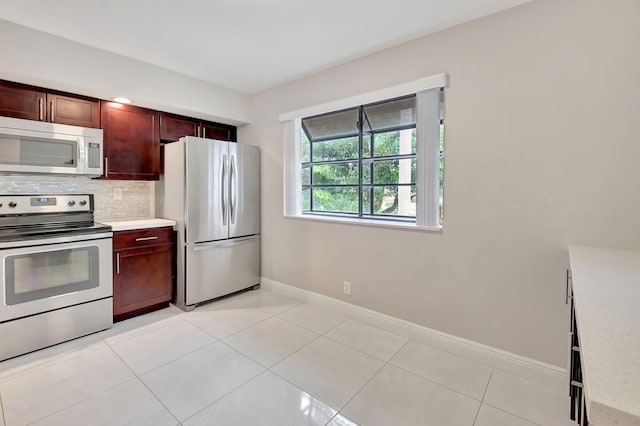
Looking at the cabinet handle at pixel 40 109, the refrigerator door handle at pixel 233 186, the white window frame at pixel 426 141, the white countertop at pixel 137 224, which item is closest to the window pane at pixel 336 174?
the white window frame at pixel 426 141

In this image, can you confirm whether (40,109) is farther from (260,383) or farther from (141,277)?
(260,383)

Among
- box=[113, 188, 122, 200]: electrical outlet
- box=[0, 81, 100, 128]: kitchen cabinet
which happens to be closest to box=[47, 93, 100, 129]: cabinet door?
box=[0, 81, 100, 128]: kitchen cabinet

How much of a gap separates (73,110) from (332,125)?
245cm

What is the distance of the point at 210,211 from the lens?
3.21 metres

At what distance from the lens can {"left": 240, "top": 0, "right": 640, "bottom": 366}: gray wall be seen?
5.66ft

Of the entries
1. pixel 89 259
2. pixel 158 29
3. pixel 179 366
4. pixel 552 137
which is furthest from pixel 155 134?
pixel 552 137

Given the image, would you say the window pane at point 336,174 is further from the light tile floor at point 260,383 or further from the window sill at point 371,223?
the light tile floor at point 260,383

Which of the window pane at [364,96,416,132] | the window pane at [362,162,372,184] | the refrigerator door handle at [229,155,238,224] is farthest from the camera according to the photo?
the refrigerator door handle at [229,155,238,224]

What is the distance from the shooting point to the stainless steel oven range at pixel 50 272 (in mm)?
2201

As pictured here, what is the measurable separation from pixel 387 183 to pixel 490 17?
4.75 feet

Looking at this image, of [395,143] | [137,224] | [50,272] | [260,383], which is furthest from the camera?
[137,224]

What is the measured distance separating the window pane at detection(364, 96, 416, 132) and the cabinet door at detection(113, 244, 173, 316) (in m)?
2.48

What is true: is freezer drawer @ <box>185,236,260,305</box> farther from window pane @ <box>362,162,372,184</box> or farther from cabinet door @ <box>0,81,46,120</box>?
cabinet door @ <box>0,81,46,120</box>

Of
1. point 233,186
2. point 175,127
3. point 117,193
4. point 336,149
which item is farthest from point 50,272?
point 336,149
